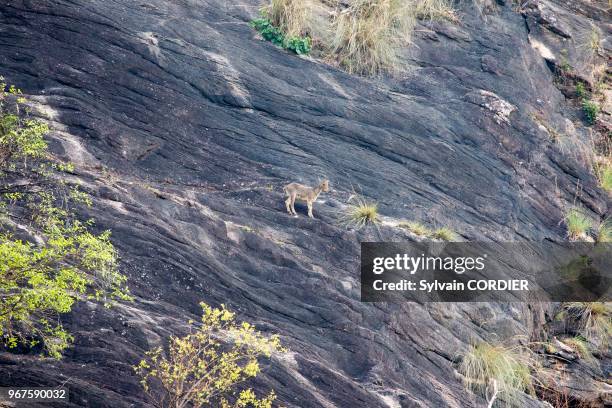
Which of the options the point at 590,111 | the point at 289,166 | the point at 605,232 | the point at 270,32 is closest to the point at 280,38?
the point at 270,32

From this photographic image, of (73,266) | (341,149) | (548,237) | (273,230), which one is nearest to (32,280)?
(73,266)

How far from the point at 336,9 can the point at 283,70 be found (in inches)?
110

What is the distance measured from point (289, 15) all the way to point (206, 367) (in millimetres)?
9866

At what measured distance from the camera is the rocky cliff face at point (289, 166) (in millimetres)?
12492

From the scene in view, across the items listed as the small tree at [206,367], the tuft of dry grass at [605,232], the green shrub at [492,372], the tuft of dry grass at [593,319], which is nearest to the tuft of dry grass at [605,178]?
the tuft of dry grass at [605,232]

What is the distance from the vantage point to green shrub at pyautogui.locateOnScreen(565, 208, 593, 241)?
18438mm

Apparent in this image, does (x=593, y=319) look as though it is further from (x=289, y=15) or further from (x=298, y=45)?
(x=289, y=15)

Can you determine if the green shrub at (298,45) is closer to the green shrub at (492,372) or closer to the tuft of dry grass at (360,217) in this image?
the tuft of dry grass at (360,217)

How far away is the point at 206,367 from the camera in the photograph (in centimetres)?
1152

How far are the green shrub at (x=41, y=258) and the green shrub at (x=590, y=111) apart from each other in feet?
43.8

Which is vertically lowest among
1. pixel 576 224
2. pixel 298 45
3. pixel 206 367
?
pixel 206 367

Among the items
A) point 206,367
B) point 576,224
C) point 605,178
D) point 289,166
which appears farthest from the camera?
point 605,178

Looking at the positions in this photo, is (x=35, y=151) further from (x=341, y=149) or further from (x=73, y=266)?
(x=341, y=149)

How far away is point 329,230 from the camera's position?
49.5ft
